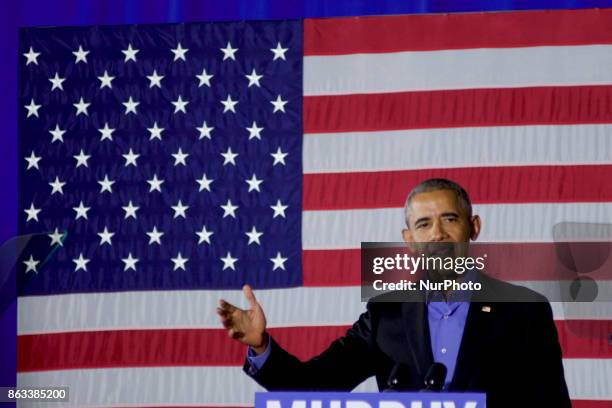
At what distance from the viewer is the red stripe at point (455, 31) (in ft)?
13.9

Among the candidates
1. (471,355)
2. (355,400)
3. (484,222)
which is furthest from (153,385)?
(355,400)

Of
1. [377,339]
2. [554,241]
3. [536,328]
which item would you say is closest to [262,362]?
[377,339]

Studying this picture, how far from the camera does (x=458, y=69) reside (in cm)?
429

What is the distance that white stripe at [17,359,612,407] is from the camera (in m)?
4.30

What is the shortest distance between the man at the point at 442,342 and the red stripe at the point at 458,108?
1313 millimetres

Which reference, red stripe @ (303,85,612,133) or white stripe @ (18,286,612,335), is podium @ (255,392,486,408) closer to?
white stripe @ (18,286,612,335)

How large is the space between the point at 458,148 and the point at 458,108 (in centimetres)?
18

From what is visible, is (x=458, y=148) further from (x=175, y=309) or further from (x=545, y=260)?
(x=175, y=309)

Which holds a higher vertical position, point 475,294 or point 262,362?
point 475,294

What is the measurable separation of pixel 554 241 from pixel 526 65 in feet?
2.54

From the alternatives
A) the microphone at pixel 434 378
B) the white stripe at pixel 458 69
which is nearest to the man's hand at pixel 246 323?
the microphone at pixel 434 378

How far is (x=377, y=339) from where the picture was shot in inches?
113

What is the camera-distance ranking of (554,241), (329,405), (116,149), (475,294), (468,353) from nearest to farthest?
(329,405) → (468,353) → (475,294) → (554,241) → (116,149)

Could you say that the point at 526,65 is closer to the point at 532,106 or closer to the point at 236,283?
the point at 532,106
